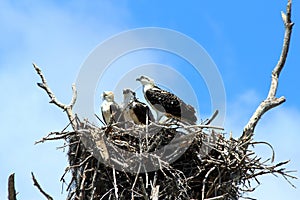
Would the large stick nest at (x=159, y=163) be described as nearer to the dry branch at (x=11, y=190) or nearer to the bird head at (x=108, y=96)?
the bird head at (x=108, y=96)

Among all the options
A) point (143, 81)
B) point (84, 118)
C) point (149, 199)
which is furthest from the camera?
point (143, 81)

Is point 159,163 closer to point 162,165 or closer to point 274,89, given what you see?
point 162,165

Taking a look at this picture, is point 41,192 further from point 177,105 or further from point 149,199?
point 177,105

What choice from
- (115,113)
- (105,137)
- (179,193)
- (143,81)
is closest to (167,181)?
(179,193)

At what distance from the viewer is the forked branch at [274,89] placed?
10.5 meters

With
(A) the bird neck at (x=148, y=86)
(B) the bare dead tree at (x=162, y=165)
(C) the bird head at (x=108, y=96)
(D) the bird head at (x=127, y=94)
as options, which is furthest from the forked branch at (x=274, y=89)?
(C) the bird head at (x=108, y=96)

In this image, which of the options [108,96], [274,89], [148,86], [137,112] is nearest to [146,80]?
[148,86]

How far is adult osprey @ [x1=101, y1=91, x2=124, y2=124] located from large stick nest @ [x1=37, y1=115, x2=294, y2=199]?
31.0 inches

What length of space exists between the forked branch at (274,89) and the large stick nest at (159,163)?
26.9 inches

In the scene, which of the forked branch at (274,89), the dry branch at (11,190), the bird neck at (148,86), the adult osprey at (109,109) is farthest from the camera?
the bird neck at (148,86)

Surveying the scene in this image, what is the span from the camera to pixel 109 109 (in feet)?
36.0

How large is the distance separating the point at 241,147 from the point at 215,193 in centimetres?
76

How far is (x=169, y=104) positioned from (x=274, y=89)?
161cm

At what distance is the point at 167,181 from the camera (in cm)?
948
